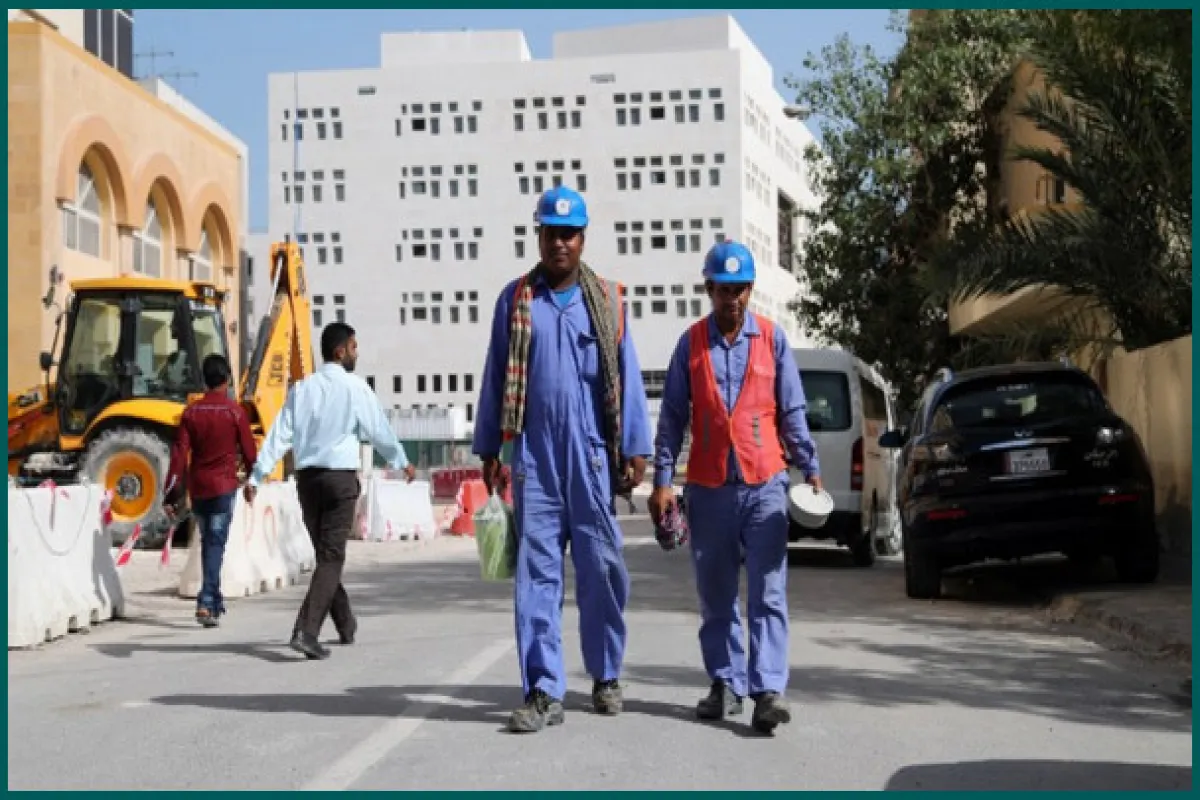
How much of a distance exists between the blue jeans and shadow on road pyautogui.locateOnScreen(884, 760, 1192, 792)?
729 centimetres

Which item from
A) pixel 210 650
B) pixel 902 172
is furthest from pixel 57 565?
pixel 902 172

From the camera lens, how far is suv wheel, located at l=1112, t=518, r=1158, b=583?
47.9 feet

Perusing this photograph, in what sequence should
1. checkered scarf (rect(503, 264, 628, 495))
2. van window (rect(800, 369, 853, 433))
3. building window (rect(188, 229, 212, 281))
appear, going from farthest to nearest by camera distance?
building window (rect(188, 229, 212, 281)) < van window (rect(800, 369, 853, 433)) < checkered scarf (rect(503, 264, 628, 495))

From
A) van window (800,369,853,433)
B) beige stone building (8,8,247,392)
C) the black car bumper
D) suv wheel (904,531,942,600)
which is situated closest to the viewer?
the black car bumper

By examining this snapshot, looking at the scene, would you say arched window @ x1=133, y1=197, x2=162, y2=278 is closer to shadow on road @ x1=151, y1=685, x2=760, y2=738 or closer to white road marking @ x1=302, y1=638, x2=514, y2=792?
white road marking @ x1=302, y1=638, x2=514, y2=792

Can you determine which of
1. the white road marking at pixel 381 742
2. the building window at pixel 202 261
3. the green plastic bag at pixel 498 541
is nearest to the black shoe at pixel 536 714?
the white road marking at pixel 381 742

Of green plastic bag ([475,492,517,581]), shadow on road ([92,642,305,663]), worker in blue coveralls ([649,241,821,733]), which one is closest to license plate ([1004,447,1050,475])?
shadow on road ([92,642,305,663])

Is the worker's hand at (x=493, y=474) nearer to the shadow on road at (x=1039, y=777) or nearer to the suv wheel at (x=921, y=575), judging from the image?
the shadow on road at (x=1039, y=777)

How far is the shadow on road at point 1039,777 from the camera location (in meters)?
6.78

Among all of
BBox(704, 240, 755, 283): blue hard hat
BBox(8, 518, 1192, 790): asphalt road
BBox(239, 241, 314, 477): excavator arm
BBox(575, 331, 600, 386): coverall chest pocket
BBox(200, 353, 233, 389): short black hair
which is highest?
BBox(239, 241, 314, 477): excavator arm

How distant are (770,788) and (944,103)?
1213 inches

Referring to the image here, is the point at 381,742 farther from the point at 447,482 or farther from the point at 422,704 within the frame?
the point at 447,482

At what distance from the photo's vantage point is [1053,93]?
2650 cm

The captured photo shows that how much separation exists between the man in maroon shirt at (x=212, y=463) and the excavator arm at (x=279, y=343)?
1093 cm
